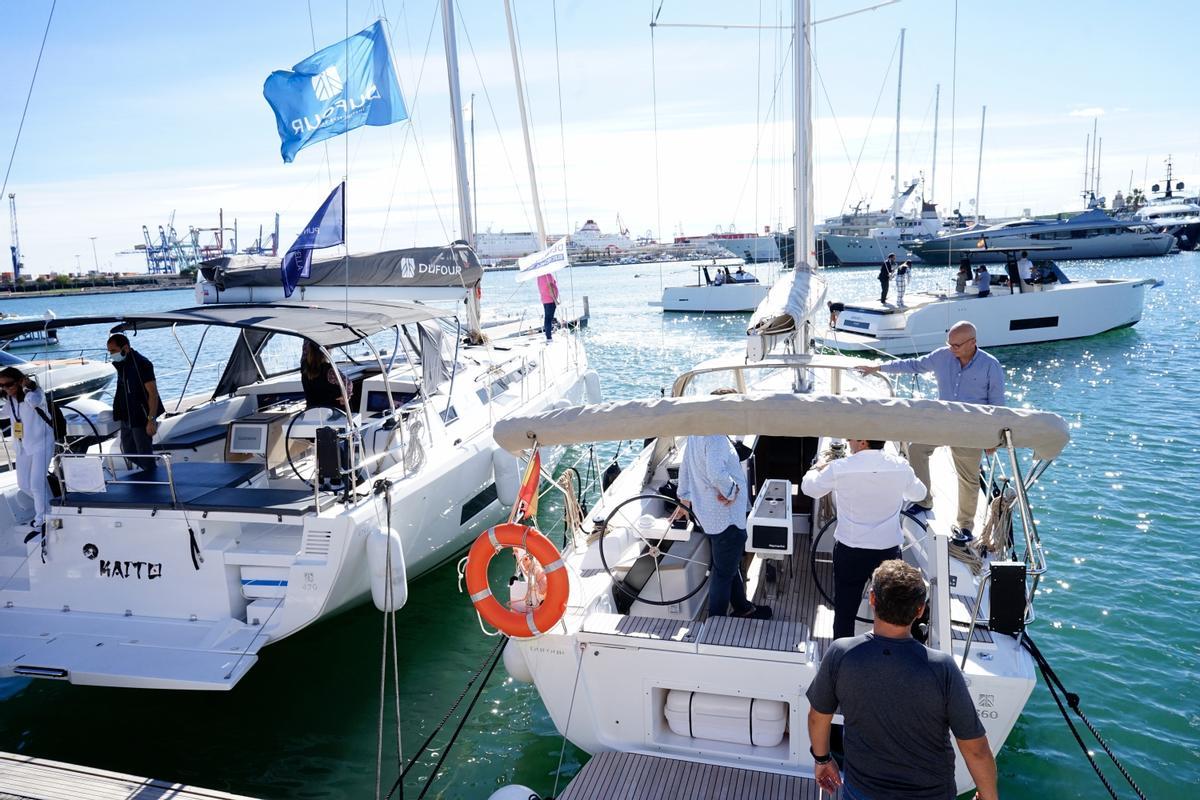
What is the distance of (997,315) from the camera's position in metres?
21.0

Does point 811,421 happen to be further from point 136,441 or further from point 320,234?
point 136,441

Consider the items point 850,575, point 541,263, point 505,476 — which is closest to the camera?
point 850,575

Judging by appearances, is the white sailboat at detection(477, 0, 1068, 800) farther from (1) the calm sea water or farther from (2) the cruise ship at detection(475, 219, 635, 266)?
(2) the cruise ship at detection(475, 219, 635, 266)

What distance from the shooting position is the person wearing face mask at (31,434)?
6035 mm

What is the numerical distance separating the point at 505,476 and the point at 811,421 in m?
4.85

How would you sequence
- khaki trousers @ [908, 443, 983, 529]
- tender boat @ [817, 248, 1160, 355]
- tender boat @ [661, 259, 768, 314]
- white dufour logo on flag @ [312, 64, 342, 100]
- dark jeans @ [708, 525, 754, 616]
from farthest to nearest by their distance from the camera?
tender boat @ [661, 259, 768, 314] < tender boat @ [817, 248, 1160, 355] < white dufour logo on flag @ [312, 64, 342, 100] < khaki trousers @ [908, 443, 983, 529] < dark jeans @ [708, 525, 754, 616]

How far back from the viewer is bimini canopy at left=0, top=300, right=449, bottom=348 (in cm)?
625

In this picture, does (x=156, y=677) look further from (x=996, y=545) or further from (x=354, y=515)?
(x=996, y=545)

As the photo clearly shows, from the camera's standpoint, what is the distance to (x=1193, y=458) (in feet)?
36.7

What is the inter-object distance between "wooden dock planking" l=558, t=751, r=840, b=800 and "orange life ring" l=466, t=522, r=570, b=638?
2.69 feet

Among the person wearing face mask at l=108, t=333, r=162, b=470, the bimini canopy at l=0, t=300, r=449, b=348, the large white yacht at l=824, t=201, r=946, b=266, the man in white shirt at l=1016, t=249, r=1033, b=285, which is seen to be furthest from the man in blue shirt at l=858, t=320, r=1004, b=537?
the large white yacht at l=824, t=201, r=946, b=266

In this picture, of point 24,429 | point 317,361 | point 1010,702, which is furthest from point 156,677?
point 1010,702

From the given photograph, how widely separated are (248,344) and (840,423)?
7.82 m

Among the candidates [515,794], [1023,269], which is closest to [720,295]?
[1023,269]
